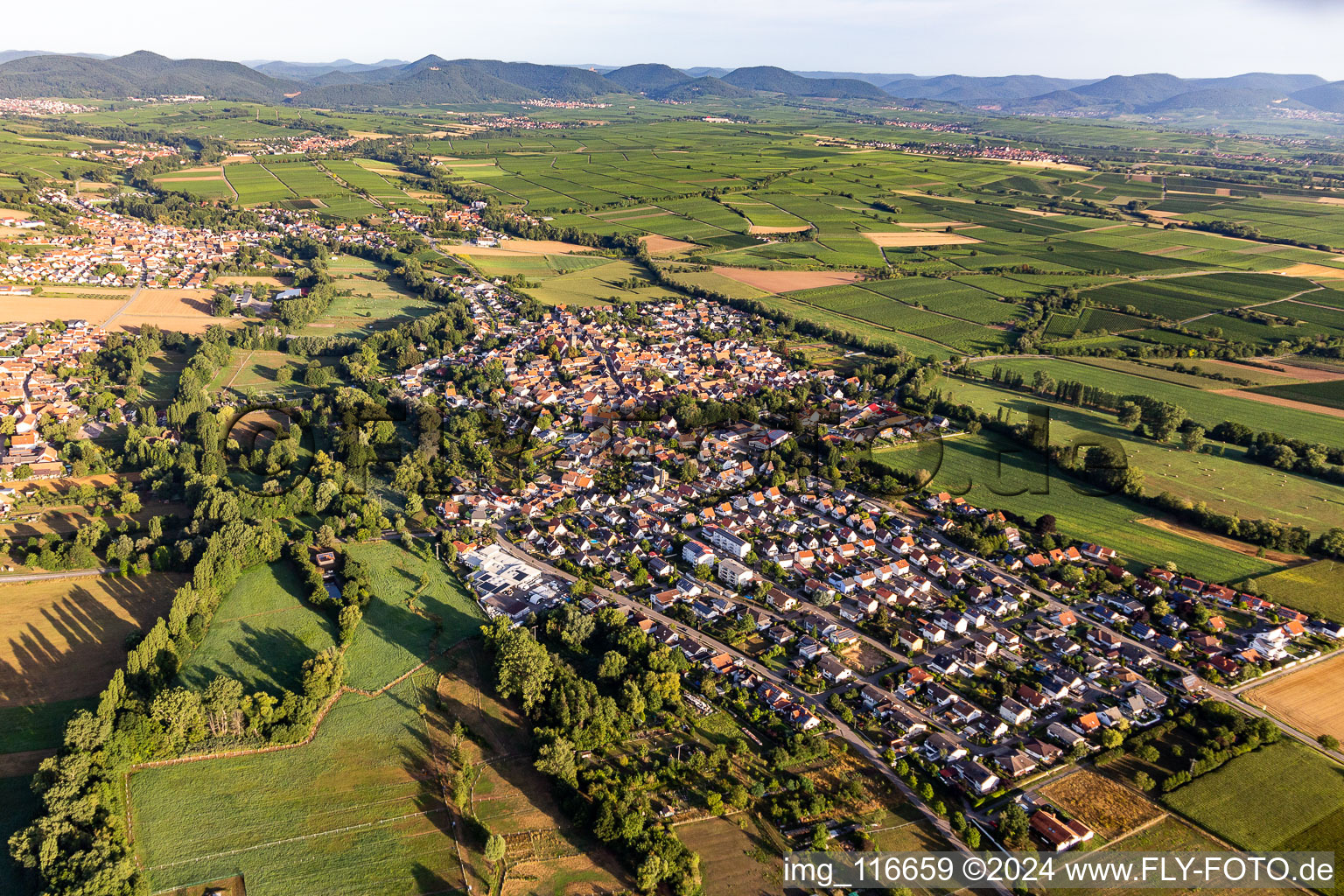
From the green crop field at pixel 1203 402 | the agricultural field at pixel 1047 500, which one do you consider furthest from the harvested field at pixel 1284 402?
the agricultural field at pixel 1047 500

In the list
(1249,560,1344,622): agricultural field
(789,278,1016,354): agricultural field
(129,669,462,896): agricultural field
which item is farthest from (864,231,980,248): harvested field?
(129,669,462,896): agricultural field

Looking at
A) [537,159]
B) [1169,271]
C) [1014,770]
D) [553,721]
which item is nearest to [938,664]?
[1014,770]

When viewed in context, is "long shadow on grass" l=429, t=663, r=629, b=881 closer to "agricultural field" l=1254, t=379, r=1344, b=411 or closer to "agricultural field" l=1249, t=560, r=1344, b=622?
"agricultural field" l=1249, t=560, r=1344, b=622

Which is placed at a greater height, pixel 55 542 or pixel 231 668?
pixel 55 542

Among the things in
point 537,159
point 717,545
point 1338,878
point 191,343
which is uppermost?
point 537,159

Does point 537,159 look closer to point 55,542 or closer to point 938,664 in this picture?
point 55,542

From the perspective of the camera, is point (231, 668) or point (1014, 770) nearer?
point (1014, 770)

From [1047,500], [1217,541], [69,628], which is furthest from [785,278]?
[69,628]
